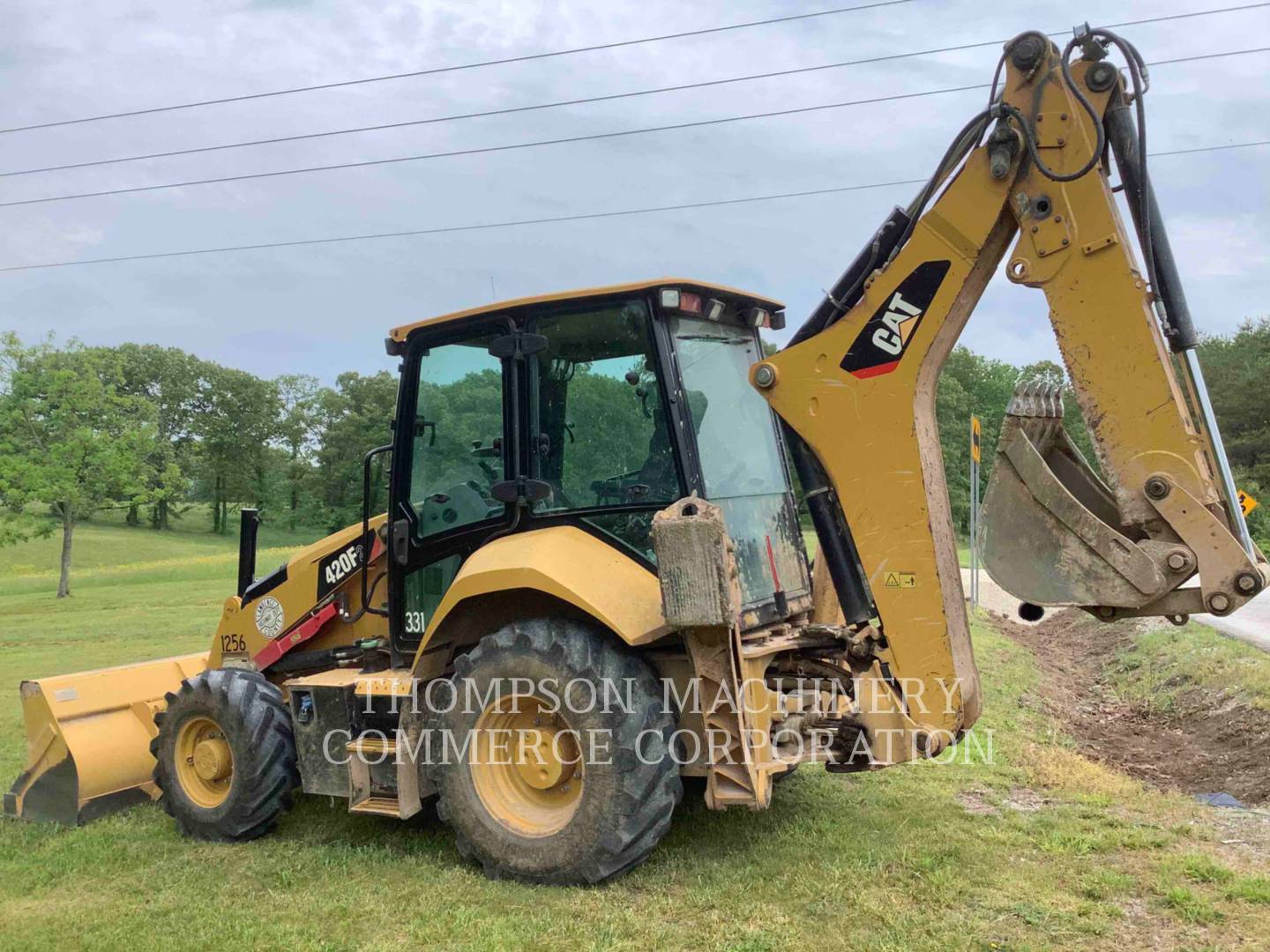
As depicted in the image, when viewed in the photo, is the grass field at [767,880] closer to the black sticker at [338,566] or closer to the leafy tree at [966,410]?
the black sticker at [338,566]

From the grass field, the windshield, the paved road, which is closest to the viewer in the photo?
the grass field

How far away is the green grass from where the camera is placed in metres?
8.81

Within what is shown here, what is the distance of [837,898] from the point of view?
4285 millimetres

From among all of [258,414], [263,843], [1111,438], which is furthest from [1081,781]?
[258,414]

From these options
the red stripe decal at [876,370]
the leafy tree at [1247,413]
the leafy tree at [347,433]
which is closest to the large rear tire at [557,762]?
the red stripe decal at [876,370]

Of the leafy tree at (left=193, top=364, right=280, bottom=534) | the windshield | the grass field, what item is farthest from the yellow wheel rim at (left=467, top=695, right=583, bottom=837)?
the leafy tree at (left=193, top=364, right=280, bottom=534)

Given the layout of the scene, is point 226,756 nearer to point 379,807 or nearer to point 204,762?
point 204,762

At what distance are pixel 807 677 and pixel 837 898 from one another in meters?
1.09

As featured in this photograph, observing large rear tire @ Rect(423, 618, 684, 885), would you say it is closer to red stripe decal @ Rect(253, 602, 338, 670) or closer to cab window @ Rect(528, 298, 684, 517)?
cab window @ Rect(528, 298, 684, 517)

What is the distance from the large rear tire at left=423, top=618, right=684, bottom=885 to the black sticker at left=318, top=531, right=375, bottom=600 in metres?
1.44

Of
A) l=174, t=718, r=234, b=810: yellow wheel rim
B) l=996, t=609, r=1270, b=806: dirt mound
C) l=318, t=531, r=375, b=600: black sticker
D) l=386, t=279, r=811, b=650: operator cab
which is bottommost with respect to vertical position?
l=996, t=609, r=1270, b=806: dirt mound

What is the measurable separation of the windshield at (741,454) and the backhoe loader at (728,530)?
0.02 m

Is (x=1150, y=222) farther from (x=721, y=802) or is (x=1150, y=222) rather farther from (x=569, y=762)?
(x=569, y=762)

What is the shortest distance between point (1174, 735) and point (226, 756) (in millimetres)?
7148
